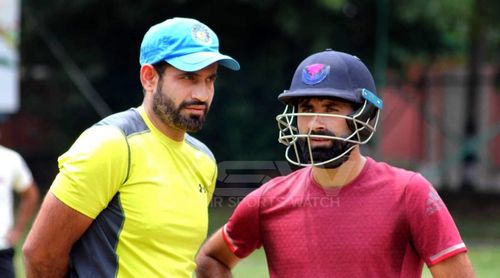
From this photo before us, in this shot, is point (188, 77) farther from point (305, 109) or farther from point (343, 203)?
point (343, 203)

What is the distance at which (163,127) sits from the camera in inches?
151

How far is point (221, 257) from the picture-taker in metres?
3.94

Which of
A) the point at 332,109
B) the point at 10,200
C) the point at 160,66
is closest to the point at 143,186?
the point at 160,66

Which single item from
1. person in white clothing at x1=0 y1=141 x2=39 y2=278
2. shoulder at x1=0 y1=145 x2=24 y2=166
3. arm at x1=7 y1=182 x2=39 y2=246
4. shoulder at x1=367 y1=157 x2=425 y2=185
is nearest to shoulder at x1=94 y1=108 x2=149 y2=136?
shoulder at x1=367 y1=157 x2=425 y2=185

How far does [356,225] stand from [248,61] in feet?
39.6

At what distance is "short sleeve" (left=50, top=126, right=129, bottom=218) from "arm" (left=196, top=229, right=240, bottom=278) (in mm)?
559

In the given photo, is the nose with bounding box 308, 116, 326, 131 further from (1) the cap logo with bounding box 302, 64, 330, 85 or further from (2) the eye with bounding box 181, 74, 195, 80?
(2) the eye with bounding box 181, 74, 195, 80

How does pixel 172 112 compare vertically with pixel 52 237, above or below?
above

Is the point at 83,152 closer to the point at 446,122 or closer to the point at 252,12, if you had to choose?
the point at 252,12

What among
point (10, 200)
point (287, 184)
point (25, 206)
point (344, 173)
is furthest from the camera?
point (25, 206)

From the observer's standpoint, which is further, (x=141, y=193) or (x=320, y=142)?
(x=141, y=193)

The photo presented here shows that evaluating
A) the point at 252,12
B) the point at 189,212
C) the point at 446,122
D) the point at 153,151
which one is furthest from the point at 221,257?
the point at 446,122

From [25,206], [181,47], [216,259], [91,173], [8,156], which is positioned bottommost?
[25,206]

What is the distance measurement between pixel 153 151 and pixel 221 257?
550 millimetres
